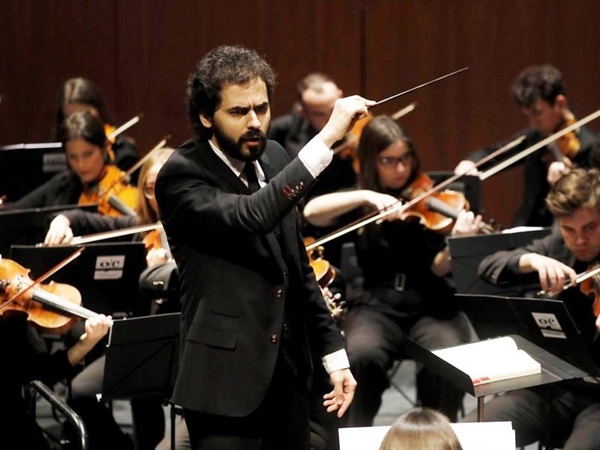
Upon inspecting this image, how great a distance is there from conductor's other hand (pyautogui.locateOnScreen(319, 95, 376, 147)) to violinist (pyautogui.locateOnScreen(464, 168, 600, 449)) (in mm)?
1199

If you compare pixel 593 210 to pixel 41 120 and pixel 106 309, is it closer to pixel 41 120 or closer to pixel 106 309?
pixel 106 309

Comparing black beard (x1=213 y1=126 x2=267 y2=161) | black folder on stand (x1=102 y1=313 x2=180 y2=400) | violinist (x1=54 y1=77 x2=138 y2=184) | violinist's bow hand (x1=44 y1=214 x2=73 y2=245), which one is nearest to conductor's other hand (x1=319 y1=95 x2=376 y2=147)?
black beard (x1=213 y1=126 x2=267 y2=161)

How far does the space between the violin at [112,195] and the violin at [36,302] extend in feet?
3.53

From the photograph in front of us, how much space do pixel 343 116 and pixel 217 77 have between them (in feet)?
0.98

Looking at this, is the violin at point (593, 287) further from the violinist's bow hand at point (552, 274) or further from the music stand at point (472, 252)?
the music stand at point (472, 252)

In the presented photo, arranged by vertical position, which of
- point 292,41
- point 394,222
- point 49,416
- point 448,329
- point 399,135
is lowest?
point 49,416

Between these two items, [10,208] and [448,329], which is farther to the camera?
[10,208]

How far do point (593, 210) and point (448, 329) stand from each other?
78cm

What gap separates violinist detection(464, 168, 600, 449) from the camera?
3164 mm

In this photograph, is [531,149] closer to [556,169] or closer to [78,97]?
[556,169]

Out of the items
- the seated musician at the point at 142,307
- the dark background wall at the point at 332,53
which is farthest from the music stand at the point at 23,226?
the dark background wall at the point at 332,53

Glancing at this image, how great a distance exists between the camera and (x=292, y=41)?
19.9 feet

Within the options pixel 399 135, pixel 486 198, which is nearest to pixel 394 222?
pixel 399 135

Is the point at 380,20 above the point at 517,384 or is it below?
above
